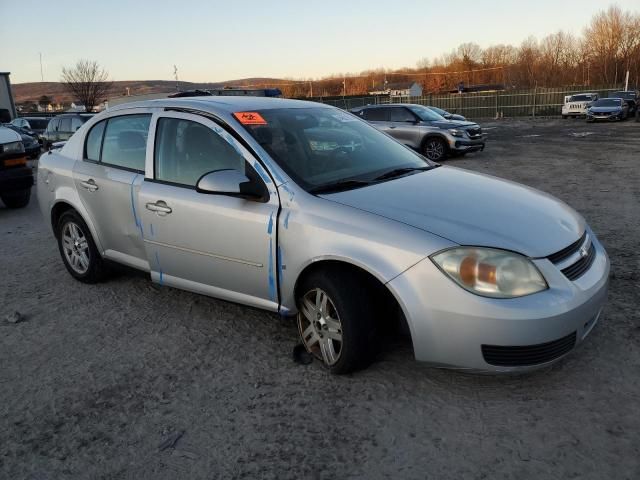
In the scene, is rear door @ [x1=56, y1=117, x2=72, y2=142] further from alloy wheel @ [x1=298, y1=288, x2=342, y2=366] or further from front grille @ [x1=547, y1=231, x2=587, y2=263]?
front grille @ [x1=547, y1=231, x2=587, y2=263]

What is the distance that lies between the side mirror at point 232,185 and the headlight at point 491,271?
1.17 metres

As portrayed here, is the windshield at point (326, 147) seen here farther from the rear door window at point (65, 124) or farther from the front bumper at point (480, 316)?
the rear door window at point (65, 124)

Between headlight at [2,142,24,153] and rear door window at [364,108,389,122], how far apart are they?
9.47m

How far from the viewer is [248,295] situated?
11.4 feet

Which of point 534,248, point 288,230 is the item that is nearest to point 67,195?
point 288,230

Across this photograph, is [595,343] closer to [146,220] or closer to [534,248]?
[534,248]

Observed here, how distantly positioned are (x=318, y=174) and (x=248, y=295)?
890mm

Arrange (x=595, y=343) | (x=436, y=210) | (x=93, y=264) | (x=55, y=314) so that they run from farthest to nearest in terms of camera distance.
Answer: (x=93, y=264) < (x=55, y=314) < (x=595, y=343) < (x=436, y=210)

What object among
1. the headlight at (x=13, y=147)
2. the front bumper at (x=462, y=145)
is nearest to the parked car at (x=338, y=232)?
the headlight at (x=13, y=147)

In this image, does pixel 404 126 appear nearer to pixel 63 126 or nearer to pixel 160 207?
pixel 63 126

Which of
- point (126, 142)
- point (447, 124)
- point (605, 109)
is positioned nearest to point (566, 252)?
point (126, 142)

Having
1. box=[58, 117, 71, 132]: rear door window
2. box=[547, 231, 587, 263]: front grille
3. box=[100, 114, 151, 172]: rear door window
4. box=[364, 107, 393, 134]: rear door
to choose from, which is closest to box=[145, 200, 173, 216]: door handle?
box=[100, 114, 151, 172]: rear door window

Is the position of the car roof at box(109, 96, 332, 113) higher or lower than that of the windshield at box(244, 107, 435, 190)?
higher

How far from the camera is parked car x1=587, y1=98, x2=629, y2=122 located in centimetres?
2773
